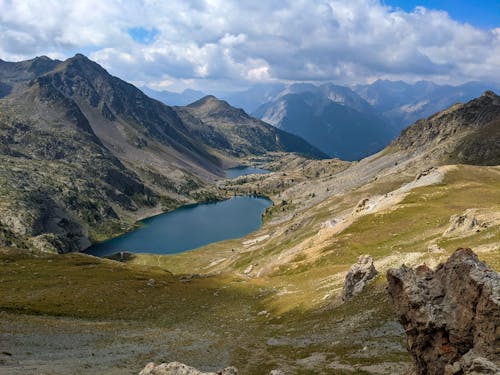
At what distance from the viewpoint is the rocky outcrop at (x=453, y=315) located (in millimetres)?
24391

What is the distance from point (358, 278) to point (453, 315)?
28.3 metres

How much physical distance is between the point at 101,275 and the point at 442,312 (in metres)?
90.3

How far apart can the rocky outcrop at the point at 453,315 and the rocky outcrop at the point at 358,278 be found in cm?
2234

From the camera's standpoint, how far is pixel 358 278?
184ft

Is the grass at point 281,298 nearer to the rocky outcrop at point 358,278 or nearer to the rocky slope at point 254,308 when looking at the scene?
the rocky slope at point 254,308

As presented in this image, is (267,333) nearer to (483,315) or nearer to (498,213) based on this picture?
(483,315)

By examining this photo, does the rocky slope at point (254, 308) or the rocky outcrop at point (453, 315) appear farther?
the rocky slope at point (254, 308)

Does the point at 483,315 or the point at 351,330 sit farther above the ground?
the point at 483,315

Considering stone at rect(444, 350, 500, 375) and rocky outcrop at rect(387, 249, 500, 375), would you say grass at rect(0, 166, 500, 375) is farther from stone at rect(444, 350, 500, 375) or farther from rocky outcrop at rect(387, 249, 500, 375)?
stone at rect(444, 350, 500, 375)

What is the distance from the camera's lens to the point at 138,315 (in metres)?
72.3

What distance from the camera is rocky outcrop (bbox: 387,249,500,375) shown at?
80.0ft

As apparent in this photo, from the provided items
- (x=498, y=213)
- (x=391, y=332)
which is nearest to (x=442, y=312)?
(x=391, y=332)

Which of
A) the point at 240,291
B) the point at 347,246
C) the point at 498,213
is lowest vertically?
the point at 240,291

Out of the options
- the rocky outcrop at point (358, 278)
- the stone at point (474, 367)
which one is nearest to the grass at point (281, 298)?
the rocky outcrop at point (358, 278)
